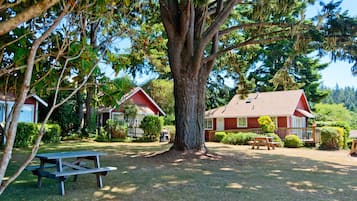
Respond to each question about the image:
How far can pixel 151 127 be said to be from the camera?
75.4 feet

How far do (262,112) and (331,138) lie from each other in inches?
350

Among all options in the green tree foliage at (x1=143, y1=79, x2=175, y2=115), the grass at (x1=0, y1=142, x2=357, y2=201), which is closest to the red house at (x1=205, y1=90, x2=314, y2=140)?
the green tree foliage at (x1=143, y1=79, x2=175, y2=115)

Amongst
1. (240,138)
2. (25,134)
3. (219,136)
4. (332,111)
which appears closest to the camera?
(25,134)

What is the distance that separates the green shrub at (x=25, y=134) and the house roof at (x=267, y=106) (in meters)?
16.4

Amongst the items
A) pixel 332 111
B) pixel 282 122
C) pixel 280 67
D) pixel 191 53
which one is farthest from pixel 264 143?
pixel 332 111

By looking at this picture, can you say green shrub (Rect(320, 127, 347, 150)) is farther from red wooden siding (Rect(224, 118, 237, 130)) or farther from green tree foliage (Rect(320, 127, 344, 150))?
red wooden siding (Rect(224, 118, 237, 130))

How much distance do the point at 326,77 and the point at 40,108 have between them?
33258mm

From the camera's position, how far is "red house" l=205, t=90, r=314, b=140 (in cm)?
2597

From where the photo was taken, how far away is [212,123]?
29828 millimetres

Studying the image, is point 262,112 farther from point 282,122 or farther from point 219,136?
point 219,136

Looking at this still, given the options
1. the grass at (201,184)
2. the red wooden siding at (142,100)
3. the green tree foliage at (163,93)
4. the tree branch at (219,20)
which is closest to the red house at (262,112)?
the red wooden siding at (142,100)

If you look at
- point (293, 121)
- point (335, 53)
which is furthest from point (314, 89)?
point (335, 53)

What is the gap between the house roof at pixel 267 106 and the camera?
85.8ft

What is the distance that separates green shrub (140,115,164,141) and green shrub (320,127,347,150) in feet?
36.7
